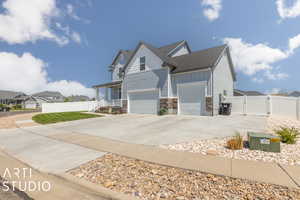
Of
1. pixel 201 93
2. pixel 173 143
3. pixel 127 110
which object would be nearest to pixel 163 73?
pixel 201 93

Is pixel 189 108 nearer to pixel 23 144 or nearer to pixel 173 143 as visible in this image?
pixel 173 143

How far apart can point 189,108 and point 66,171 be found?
10582 mm

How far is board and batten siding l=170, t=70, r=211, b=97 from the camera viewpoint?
1162 cm

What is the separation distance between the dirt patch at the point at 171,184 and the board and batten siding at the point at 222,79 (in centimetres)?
950

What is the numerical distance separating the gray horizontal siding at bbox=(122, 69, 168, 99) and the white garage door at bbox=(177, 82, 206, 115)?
1.48m

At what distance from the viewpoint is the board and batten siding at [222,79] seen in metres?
11.8

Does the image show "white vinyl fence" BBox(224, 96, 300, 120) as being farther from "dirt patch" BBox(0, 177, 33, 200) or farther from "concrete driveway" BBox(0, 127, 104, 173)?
"dirt patch" BBox(0, 177, 33, 200)

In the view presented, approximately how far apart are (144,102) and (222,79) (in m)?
7.55

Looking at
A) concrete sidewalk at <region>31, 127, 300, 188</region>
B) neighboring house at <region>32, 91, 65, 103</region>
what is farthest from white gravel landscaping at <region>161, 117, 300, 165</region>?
neighboring house at <region>32, 91, 65, 103</region>

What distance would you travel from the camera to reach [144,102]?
1475 centimetres

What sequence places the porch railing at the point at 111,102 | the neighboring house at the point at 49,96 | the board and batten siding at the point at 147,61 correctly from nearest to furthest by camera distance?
the board and batten siding at the point at 147,61 → the porch railing at the point at 111,102 → the neighboring house at the point at 49,96

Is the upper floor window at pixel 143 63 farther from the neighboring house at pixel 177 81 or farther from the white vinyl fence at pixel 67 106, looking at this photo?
the white vinyl fence at pixel 67 106

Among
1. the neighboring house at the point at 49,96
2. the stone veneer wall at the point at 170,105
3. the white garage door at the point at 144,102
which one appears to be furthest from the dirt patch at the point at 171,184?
the neighboring house at the point at 49,96

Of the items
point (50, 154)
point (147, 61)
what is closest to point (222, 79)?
point (147, 61)
